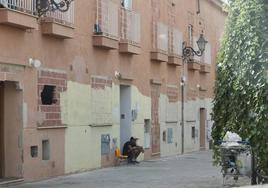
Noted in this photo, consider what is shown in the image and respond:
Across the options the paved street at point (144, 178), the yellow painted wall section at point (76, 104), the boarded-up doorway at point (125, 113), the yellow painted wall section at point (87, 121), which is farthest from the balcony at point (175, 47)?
the yellow painted wall section at point (76, 104)

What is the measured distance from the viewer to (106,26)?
2009 cm

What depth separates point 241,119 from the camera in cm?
1426

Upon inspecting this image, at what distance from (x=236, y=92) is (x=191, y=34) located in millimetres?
17370

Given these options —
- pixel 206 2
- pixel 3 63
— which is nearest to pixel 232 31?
pixel 3 63

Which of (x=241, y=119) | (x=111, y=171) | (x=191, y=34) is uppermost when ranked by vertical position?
(x=191, y=34)

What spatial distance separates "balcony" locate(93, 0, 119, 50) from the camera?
64.0ft

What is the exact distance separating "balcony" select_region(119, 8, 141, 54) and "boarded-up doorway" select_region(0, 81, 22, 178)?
6634 mm

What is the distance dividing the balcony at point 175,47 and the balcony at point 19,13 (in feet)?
40.0

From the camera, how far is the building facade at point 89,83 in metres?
15.3

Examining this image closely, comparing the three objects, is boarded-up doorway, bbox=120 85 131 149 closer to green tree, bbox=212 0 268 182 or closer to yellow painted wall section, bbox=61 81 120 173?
yellow painted wall section, bbox=61 81 120 173

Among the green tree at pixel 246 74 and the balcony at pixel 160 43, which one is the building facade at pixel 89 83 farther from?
the green tree at pixel 246 74

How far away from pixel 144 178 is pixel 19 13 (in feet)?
17.3

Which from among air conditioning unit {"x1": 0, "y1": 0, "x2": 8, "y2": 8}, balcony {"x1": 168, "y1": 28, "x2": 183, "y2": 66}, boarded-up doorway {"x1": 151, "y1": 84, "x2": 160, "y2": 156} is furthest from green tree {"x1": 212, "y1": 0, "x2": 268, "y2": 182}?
balcony {"x1": 168, "y1": 28, "x2": 183, "y2": 66}

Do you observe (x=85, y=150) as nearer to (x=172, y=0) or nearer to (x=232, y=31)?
(x=232, y=31)
